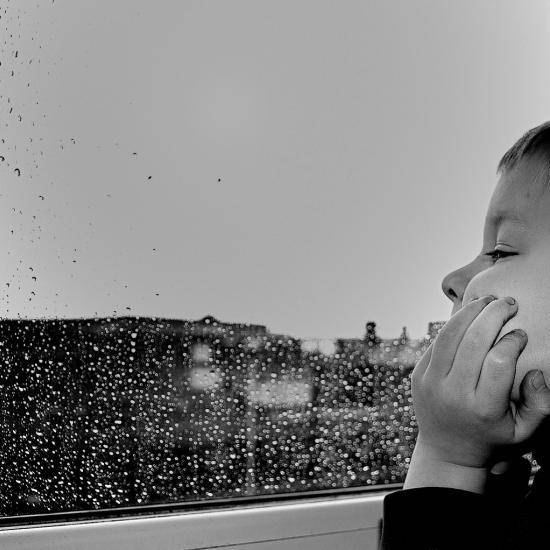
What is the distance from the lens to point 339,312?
0.98 meters

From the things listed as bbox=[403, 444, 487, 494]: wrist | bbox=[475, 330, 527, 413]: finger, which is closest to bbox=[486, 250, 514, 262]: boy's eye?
bbox=[475, 330, 527, 413]: finger

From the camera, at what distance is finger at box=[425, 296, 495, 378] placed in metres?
0.68

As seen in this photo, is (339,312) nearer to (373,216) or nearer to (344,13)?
(373,216)

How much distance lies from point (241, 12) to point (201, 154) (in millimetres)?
223

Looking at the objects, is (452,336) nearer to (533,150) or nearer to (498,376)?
(498,376)

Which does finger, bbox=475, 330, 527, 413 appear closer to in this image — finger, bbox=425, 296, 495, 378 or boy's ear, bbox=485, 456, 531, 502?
finger, bbox=425, 296, 495, 378

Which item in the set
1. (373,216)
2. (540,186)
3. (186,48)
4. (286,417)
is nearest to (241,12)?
(186,48)

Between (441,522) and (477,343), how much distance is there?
185 millimetres

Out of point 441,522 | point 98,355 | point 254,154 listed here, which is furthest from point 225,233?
point 441,522

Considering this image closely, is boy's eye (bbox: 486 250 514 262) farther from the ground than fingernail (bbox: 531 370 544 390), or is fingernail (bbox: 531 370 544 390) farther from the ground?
boy's eye (bbox: 486 250 514 262)

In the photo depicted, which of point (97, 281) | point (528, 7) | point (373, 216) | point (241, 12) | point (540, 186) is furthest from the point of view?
point (528, 7)

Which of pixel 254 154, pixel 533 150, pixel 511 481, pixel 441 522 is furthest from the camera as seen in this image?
pixel 254 154

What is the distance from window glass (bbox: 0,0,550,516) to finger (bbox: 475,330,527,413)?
349 mm

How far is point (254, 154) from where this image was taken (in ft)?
3.03
